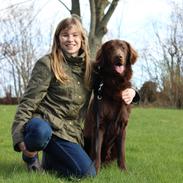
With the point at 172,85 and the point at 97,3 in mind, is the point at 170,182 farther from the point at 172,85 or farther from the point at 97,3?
the point at 172,85

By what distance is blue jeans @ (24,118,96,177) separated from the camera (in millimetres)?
4777

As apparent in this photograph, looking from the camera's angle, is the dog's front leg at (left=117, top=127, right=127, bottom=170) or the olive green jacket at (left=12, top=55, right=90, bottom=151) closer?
the olive green jacket at (left=12, top=55, right=90, bottom=151)

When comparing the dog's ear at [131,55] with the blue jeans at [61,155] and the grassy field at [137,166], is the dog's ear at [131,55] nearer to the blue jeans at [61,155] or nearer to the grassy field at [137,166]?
the blue jeans at [61,155]

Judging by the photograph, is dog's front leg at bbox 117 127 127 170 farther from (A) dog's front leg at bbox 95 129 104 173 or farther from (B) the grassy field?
(A) dog's front leg at bbox 95 129 104 173

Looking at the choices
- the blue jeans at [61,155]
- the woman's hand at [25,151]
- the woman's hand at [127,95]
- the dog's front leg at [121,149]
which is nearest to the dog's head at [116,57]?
the woman's hand at [127,95]

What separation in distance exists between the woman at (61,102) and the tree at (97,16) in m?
12.0

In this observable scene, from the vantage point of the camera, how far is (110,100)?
17.6 feet

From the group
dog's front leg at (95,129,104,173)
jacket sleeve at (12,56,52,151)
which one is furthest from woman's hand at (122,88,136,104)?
jacket sleeve at (12,56,52,151)

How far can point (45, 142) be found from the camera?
4777 millimetres

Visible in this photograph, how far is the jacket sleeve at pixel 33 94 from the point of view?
4889 millimetres

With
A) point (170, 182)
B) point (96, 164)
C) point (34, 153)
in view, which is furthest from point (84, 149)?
point (170, 182)

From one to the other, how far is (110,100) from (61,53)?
2.52 feet

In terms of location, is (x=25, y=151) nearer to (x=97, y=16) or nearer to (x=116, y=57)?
(x=116, y=57)

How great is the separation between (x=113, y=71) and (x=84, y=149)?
1.04 m
